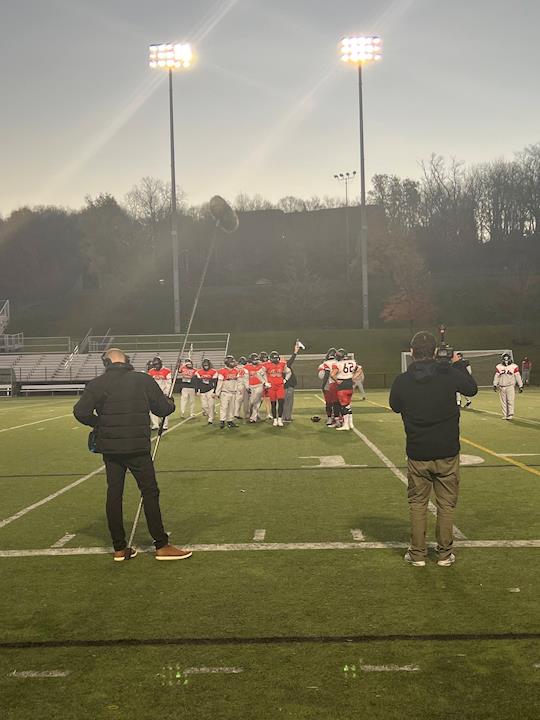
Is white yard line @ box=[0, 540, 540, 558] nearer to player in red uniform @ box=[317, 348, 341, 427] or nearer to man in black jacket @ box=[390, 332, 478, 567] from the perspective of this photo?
man in black jacket @ box=[390, 332, 478, 567]

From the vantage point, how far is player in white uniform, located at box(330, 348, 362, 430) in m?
17.0

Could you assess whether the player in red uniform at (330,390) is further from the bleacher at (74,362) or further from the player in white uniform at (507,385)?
the bleacher at (74,362)

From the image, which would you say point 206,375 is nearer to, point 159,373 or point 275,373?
point 159,373

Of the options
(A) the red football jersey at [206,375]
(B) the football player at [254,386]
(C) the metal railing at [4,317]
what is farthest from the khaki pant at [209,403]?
(C) the metal railing at [4,317]

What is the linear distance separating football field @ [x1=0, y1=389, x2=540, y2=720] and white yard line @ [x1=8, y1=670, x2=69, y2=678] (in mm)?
14

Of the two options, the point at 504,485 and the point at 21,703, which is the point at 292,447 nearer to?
the point at 504,485

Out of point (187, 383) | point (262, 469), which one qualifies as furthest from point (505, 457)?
point (187, 383)

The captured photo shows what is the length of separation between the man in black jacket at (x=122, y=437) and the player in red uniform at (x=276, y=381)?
1141 cm

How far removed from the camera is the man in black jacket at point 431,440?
20.8 feet

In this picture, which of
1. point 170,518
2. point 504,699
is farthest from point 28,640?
point 170,518

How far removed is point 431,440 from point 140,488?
2.63m

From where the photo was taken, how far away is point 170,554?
22.0ft

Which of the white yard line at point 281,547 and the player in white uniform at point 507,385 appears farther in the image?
the player in white uniform at point 507,385

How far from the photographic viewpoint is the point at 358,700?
3.92m
